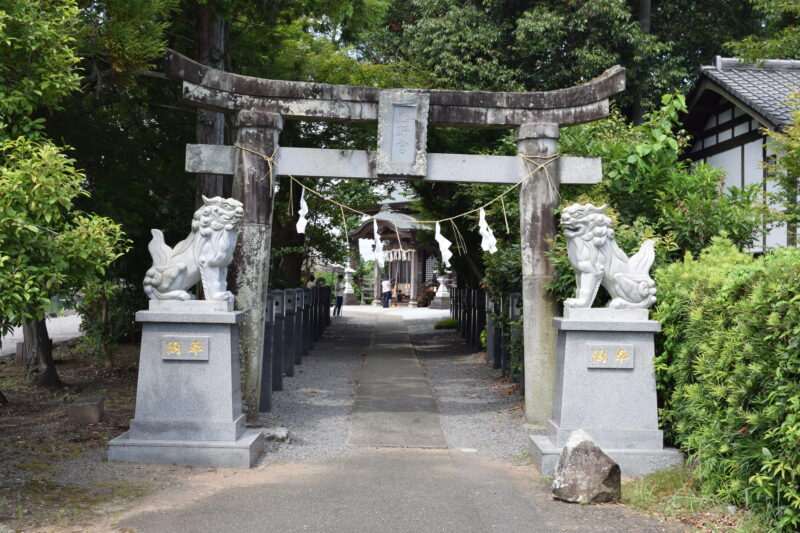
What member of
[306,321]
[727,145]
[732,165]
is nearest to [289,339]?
[306,321]

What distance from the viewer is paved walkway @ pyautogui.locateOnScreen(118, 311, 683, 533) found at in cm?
518

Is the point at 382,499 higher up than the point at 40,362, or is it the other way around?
the point at 40,362

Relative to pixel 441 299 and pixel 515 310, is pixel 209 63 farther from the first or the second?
pixel 441 299

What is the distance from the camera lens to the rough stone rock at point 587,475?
18.6 feet

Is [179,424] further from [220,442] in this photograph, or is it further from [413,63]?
[413,63]

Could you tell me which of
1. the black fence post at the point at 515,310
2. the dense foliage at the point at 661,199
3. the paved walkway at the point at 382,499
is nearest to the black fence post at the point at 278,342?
the paved walkway at the point at 382,499

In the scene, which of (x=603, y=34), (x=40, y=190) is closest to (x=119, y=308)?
(x=40, y=190)

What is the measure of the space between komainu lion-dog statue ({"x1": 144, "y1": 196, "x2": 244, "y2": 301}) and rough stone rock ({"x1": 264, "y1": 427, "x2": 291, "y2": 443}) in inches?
63.0

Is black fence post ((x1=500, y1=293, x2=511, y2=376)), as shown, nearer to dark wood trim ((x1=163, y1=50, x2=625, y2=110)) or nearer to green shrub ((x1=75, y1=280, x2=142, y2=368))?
dark wood trim ((x1=163, y1=50, x2=625, y2=110))

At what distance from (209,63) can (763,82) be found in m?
12.4

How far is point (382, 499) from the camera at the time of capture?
5.81m

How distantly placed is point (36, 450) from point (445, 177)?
508cm

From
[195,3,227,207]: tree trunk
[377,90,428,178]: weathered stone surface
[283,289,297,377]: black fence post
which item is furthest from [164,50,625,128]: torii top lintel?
[283,289,297,377]: black fence post

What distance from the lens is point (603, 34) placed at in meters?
17.5
